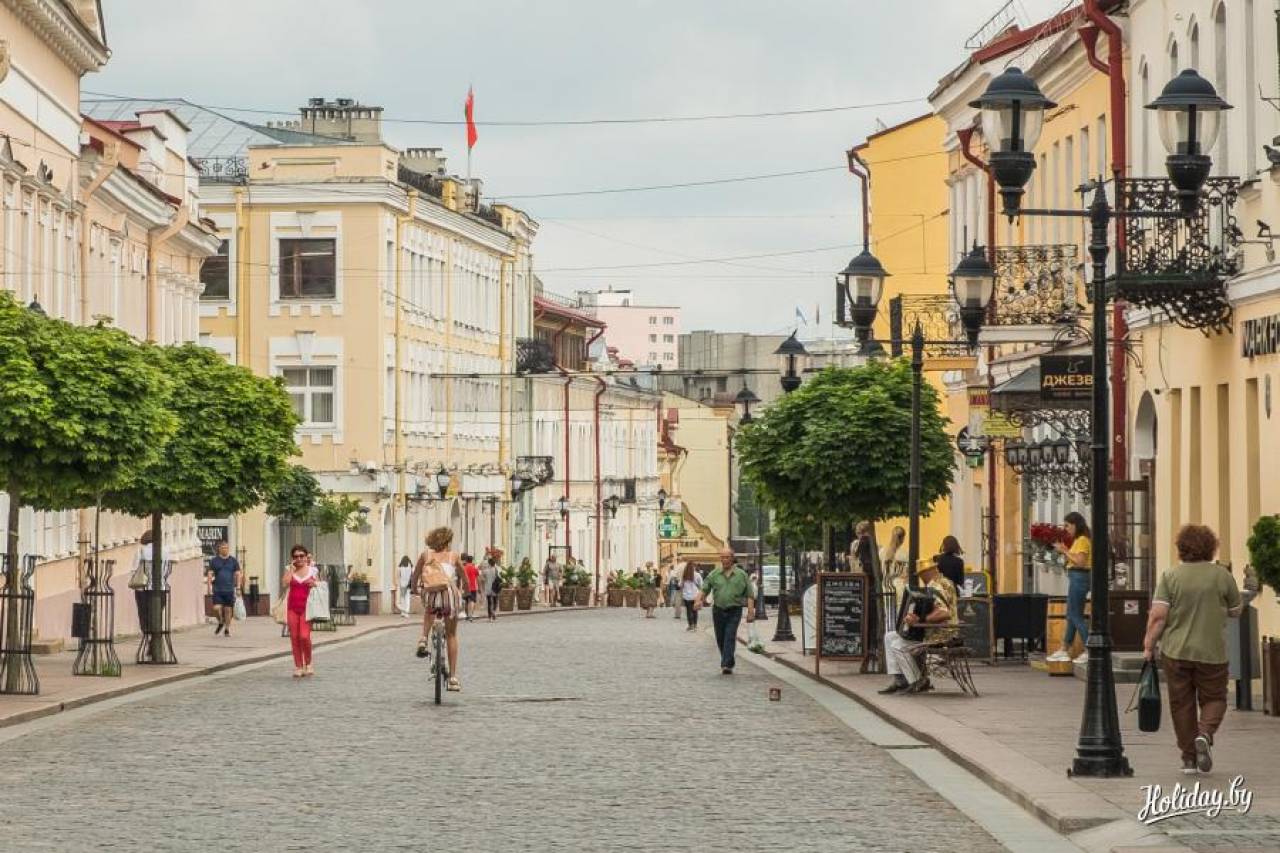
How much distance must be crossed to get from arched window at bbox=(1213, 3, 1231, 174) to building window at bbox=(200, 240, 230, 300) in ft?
164

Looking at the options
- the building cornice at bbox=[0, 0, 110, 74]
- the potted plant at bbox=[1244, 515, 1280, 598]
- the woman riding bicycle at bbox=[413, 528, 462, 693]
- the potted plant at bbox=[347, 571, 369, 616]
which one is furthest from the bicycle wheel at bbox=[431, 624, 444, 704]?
the potted plant at bbox=[347, 571, 369, 616]

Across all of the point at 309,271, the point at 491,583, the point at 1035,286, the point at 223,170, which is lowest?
the point at 491,583

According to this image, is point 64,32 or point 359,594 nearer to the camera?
point 64,32

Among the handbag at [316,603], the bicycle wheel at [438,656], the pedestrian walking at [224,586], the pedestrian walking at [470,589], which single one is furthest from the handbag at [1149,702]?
the pedestrian walking at [470,589]

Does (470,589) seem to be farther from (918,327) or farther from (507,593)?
(918,327)

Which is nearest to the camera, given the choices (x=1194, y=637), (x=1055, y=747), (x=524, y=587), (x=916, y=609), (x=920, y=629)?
(x=1194, y=637)

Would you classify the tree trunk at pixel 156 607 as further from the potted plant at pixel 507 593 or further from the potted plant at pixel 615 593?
the potted plant at pixel 615 593

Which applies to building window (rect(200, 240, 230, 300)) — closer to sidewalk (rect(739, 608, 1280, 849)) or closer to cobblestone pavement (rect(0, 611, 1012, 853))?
cobblestone pavement (rect(0, 611, 1012, 853))

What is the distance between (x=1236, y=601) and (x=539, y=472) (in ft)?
226

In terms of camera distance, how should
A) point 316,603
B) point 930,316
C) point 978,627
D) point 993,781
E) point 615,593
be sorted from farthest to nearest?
point 615,593 < point 930,316 < point 316,603 < point 978,627 < point 993,781

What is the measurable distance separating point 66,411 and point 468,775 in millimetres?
9236

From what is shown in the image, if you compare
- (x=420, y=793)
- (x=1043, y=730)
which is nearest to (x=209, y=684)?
(x=1043, y=730)

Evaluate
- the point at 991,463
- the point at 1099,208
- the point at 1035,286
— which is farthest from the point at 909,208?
the point at 1099,208

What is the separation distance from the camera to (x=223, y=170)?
252ft
